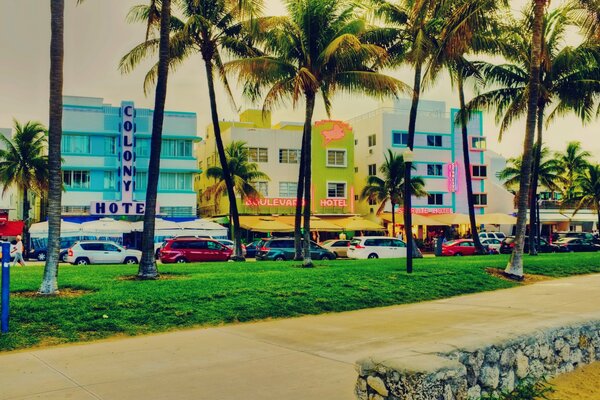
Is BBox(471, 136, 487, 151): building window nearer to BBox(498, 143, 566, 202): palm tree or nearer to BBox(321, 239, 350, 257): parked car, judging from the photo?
BBox(498, 143, 566, 202): palm tree

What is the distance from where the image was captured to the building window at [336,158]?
54844 millimetres

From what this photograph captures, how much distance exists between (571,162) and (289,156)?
30851 millimetres

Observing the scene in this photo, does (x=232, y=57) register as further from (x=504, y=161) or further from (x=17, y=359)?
(x=504, y=161)

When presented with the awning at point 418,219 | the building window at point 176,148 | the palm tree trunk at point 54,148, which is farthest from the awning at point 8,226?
the awning at point 418,219

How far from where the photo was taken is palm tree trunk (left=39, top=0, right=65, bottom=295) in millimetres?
13023

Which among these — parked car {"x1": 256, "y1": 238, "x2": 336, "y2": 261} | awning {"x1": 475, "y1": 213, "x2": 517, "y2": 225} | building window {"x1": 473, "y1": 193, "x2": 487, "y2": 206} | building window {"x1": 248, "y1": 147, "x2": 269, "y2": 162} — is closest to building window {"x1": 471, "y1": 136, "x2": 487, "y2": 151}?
→ building window {"x1": 473, "y1": 193, "x2": 487, "y2": 206}

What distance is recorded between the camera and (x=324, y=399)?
21.3ft

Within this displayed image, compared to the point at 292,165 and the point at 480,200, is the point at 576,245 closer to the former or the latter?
the point at 480,200

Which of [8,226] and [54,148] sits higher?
[54,148]

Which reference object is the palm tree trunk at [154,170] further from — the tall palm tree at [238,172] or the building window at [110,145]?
Answer: the building window at [110,145]

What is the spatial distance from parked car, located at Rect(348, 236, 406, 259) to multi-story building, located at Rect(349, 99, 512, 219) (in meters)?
Answer: 19.3

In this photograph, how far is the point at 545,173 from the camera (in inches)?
2399

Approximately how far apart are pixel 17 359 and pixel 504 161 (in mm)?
74378

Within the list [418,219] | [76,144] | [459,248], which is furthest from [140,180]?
[459,248]
